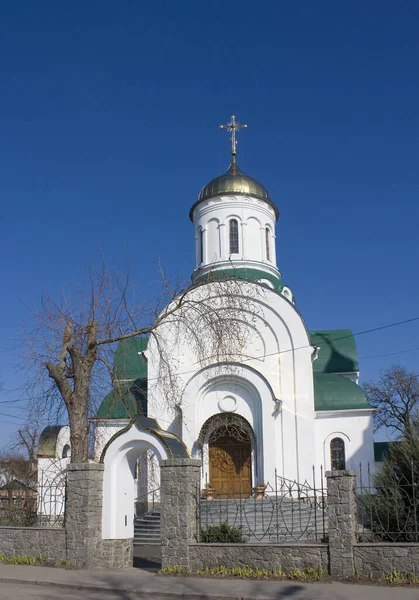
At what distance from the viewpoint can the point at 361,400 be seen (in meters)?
20.4

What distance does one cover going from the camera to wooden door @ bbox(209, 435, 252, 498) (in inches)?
782

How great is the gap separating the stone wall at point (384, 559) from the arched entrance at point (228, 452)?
10.2 meters

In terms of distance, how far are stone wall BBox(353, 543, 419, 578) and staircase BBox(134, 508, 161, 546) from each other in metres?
7.67

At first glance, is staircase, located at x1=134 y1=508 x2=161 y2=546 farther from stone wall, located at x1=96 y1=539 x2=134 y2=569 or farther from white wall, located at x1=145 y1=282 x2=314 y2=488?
stone wall, located at x1=96 y1=539 x2=134 y2=569

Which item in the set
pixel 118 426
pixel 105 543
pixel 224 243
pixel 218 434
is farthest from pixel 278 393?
pixel 105 543

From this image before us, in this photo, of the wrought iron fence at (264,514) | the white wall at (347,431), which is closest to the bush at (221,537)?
the wrought iron fence at (264,514)

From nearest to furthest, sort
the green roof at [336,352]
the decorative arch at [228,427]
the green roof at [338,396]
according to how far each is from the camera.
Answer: the decorative arch at [228,427] < the green roof at [338,396] < the green roof at [336,352]

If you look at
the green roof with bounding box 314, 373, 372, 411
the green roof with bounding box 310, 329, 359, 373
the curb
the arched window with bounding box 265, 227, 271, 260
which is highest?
the arched window with bounding box 265, 227, 271, 260

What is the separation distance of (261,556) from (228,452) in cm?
1048

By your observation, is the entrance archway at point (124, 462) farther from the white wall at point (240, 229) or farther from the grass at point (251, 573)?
the white wall at point (240, 229)

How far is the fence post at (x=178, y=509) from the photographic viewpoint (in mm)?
10219

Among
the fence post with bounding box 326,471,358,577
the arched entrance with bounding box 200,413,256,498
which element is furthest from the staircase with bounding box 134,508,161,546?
the fence post with bounding box 326,471,358,577

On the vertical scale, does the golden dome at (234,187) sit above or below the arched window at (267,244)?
above

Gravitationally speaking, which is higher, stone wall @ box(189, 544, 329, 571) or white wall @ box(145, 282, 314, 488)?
white wall @ box(145, 282, 314, 488)
